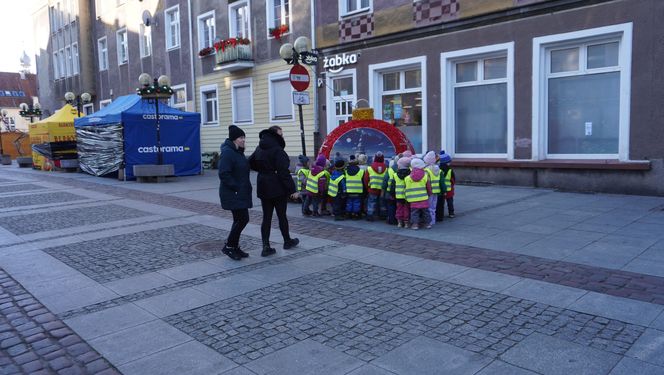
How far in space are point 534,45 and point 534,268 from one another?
26.4 ft

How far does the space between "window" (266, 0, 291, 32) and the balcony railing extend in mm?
1494

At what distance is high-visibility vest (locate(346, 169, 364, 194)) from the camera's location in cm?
941

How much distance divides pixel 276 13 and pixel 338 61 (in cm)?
466

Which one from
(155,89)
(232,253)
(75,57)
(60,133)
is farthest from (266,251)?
(75,57)

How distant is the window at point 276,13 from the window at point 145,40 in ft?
35.2

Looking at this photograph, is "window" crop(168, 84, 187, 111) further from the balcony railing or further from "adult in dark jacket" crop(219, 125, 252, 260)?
"adult in dark jacket" crop(219, 125, 252, 260)

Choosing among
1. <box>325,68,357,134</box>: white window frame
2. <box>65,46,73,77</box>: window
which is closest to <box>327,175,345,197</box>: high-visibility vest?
<box>325,68,357,134</box>: white window frame

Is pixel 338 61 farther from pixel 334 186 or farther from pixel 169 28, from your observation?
pixel 169 28

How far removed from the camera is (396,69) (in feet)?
51.7

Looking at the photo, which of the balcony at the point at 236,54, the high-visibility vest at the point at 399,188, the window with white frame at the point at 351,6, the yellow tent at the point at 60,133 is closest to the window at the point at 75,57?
the yellow tent at the point at 60,133

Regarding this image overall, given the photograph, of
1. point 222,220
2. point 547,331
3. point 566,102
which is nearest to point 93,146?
point 222,220

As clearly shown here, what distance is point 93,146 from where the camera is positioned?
2048cm

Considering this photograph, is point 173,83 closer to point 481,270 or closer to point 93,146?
point 93,146

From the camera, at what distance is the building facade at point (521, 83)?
433 inches
